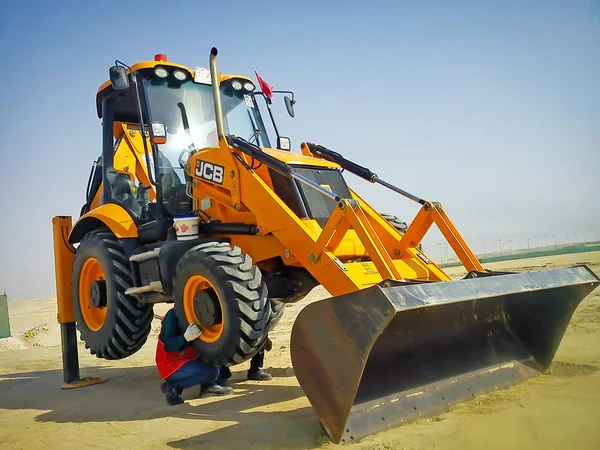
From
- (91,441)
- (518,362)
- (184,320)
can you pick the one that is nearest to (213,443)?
(91,441)

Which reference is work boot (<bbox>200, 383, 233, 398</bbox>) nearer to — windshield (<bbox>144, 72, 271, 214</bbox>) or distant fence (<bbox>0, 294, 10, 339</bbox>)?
windshield (<bbox>144, 72, 271, 214</bbox>)

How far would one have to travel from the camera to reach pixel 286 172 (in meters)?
5.04

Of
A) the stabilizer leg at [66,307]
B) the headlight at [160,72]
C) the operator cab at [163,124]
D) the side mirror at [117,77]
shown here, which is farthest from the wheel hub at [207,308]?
the stabilizer leg at [66,307]

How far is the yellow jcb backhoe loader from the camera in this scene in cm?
375

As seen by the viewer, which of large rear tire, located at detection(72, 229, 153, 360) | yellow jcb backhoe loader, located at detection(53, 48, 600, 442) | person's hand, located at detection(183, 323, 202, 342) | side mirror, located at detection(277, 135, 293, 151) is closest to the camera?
yellow jcb backhoe loader, located at detection(53, 48, 600, 442)

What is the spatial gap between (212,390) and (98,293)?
1730mm

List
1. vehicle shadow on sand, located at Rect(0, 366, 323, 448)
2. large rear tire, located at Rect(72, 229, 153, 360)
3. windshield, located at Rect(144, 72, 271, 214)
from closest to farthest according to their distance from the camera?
vehicle shadow on sand, located at Rect(0, 366, 323, 448) → large rear tire, located at Rect(72, 229, 153, 360) → windshield, located at Rect(144, 72, 271, 214)

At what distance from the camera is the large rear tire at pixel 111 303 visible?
19.7 feet

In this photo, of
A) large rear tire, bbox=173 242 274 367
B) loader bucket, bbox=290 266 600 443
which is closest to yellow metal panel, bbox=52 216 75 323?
large rear tire, bbox=173 242 274 367

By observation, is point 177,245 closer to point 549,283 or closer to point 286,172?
point 286,172

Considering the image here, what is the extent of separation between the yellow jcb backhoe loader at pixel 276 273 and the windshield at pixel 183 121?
15 mm

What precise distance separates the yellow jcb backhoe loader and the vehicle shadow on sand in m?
0.41

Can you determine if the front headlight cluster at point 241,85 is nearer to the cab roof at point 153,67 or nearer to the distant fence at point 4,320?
the cab roof at point 153,67

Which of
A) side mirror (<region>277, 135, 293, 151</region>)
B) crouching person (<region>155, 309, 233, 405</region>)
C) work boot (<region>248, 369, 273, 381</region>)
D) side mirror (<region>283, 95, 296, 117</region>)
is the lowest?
work boot (<region>248, 369, 273, 381</region>)
